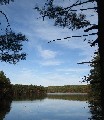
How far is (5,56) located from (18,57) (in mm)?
1253

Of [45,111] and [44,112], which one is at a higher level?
[45,111]

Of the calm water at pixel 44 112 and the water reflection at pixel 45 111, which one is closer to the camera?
the calm water at pixel 44 112

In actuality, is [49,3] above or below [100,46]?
above

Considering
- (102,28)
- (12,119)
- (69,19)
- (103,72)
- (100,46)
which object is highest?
(69,19)

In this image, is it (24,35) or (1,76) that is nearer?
(24,35)

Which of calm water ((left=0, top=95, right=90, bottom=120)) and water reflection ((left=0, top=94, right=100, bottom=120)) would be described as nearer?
calm water ((left=0, top=95, right=90, bottom=120))

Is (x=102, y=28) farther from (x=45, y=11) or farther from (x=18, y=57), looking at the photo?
(x=18, y=57)

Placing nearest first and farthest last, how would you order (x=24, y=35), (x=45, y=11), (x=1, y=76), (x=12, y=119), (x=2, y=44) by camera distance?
(x=45, y=11)
(x=2, y=44)
(x=24, y=35)
(x=12, y=119)
(x=1, y=76)

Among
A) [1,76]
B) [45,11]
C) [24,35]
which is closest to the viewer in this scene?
[45,11]

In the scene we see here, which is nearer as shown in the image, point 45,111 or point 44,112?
point 44,112

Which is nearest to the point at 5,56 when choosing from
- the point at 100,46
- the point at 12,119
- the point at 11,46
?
the point at 11,46

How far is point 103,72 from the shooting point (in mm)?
10695

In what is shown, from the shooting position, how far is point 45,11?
1244 centimetres

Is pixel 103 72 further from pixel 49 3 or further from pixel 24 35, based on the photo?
pixel 24 35
